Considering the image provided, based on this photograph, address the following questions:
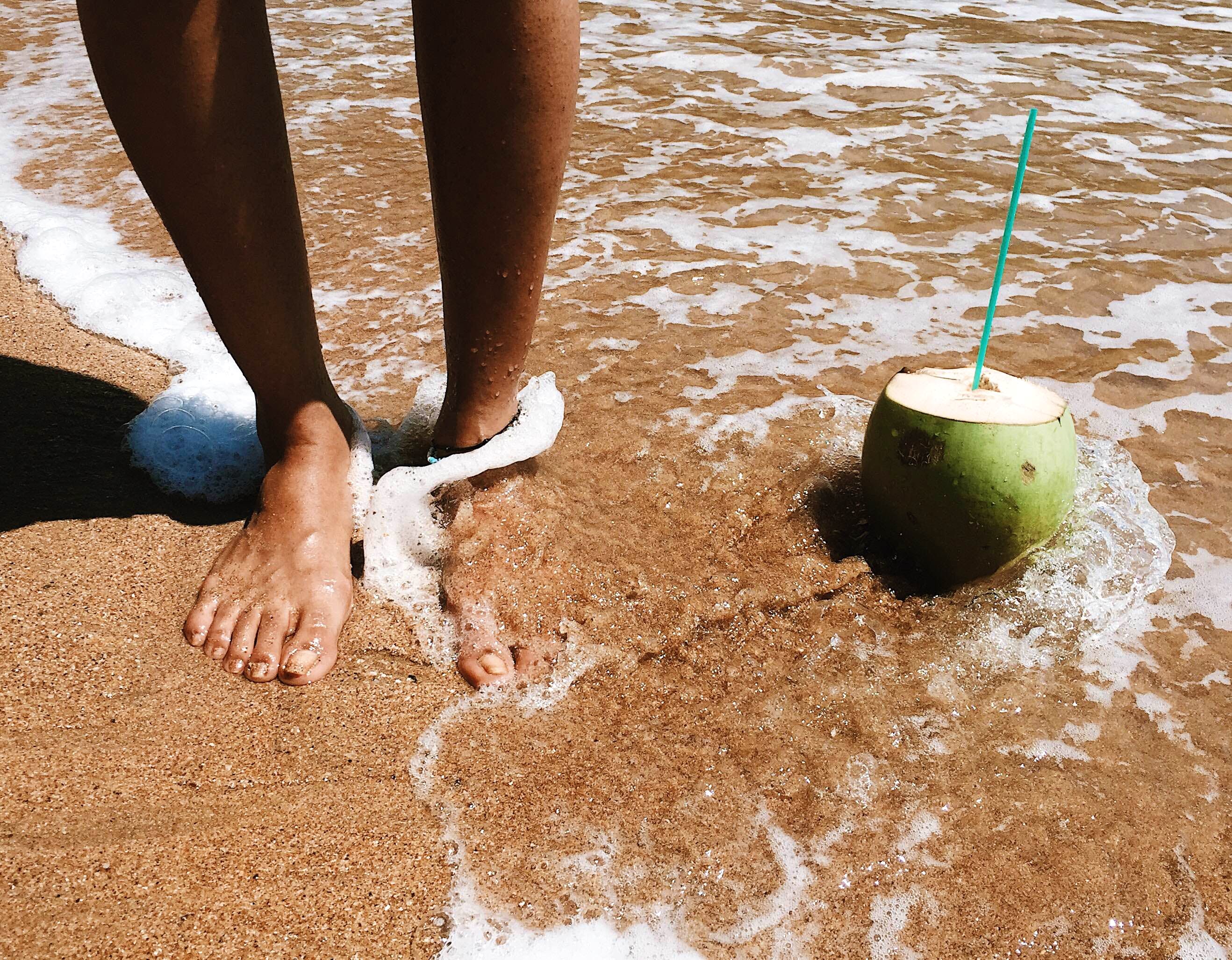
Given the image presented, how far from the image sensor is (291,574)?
179 centimetres

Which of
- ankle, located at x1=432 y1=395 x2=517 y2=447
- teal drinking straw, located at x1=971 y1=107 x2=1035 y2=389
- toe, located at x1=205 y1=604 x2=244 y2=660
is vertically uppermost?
teal drinking straw, located at x1=971 y1=107 x2=1035 y2=389

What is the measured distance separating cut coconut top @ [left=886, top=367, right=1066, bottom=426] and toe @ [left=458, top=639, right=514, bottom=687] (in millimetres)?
867

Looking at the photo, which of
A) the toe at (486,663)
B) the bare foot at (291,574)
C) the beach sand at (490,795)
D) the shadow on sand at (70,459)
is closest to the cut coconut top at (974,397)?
the beach sand at (490,795)

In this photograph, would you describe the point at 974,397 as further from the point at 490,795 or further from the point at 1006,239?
the point at 490,795

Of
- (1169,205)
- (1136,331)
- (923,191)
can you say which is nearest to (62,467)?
(1136,331)

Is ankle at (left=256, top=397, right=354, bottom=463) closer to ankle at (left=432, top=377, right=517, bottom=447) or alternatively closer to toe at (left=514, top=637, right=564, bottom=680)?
ankle at (left=432, top=377, right=517, bottom=447)

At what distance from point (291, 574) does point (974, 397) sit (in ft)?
4.33

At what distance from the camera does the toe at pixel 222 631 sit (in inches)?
66.0

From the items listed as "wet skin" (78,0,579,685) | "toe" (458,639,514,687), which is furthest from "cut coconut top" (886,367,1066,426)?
"toe" (458,639,514,687)

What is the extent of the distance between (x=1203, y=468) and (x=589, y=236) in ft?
6.70

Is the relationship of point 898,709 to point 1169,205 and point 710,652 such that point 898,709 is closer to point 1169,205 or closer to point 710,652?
point 710,652

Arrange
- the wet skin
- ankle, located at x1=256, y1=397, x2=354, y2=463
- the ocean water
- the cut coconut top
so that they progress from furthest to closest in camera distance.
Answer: ankle, located at x1=256, y1=397, x2=354, y2=463 → the cut coconut top → the wet skin → the ocean water

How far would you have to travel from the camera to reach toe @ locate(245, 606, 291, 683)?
5.40 ft

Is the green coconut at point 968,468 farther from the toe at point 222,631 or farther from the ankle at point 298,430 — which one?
the toe at point 222,631
